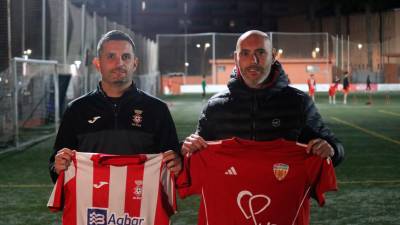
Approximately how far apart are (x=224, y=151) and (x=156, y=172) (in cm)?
43

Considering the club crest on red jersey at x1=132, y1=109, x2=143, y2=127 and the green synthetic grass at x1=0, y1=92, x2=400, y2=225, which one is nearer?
the club crest on red jersey at x1=132, y1=109, x2=143, y2=127

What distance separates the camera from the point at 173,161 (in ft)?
12.7

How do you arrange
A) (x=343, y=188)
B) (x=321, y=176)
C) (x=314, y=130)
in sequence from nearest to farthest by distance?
(x=321, y=176)
(x=314, y=130)
(x=343, y=188)

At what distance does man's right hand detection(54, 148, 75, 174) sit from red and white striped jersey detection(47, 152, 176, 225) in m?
0.05

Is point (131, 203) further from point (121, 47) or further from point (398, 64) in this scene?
point (398, 64)

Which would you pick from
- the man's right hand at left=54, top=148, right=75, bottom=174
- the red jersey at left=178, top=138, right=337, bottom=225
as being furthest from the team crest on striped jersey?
the man's right hand at left=54, top=148, right=75, bottom=174

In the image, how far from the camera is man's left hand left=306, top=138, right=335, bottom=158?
147 inches

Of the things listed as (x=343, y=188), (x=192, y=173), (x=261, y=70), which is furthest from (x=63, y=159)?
(x=343, y=188)

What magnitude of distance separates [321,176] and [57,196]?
1578mm

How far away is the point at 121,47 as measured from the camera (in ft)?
13.0

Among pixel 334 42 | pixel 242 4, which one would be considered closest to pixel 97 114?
pixel 334 42

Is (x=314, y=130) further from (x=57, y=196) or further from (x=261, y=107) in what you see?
(x=57, y=196)

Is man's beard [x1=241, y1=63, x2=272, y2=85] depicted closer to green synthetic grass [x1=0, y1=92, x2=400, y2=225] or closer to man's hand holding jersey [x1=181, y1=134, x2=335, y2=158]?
man's hand holding jersey [x1=181, y1=134, x2=335, y2=158]

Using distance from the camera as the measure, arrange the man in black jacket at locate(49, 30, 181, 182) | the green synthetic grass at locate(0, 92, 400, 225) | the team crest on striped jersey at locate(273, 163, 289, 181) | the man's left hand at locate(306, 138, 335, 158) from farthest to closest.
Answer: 1. the green synthetic grass at locate(0, 92, 400, 225)
2. the man in black jacket at locate(49, 30, 181, 182)
3. the team crest on striped jersey at locate(273, 163, 289, 181)
4. the man's left hand at locate(306, 138, 335, 158)
